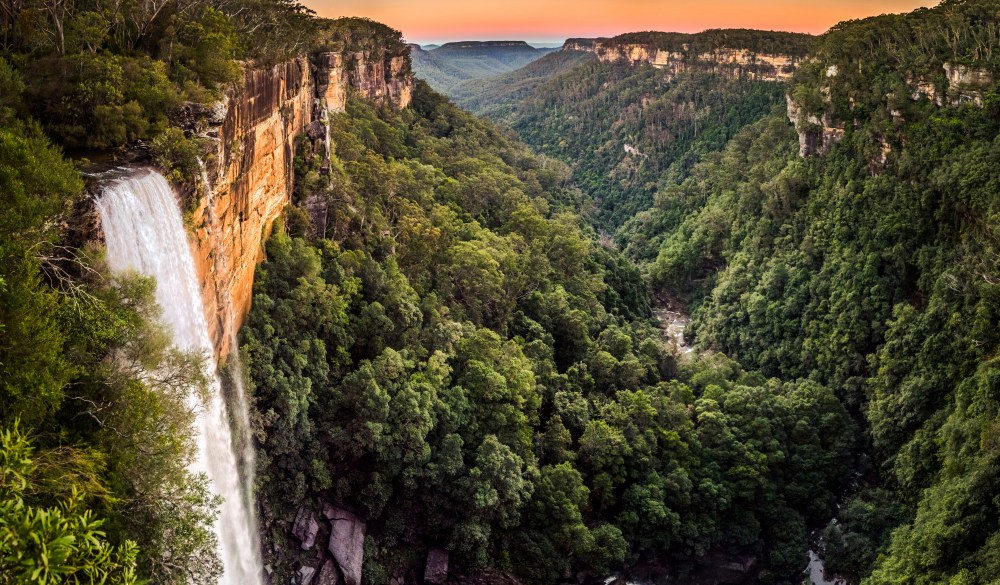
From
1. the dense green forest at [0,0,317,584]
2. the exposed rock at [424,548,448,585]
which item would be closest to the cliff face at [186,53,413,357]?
the dense green forest at [0,0,317,584]

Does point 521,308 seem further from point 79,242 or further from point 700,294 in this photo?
point 79,242

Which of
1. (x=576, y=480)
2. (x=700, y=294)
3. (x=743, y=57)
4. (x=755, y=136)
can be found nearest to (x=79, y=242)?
(x=576, y=480)

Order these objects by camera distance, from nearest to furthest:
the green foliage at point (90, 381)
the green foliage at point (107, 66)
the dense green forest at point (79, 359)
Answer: the dense green forest at point (79, 359) < the green foliage at point (90, 381) < the green foliage at point (107, 66)

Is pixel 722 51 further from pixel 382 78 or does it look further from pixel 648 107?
pixel 382 78

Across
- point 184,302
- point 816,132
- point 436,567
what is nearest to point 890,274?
point 816,132

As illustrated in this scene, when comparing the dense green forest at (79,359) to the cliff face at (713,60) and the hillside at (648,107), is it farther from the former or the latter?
the cliff face at (713,60)

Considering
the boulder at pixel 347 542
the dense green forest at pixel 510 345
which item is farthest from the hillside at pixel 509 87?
the boulder at pixel 347 542
